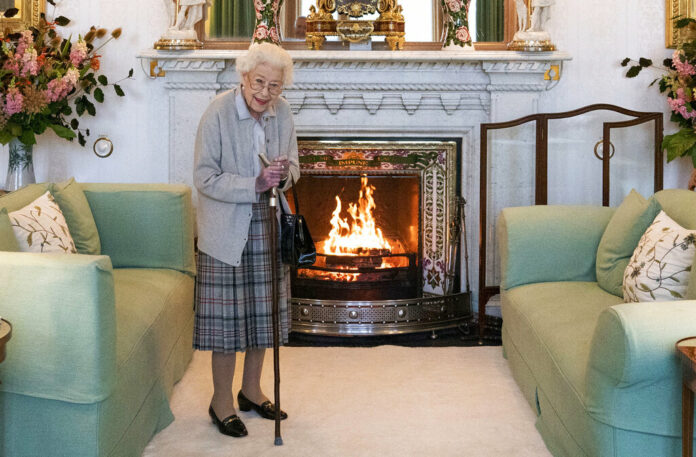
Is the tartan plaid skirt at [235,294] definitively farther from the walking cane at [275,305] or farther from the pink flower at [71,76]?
the pink flower at [71,76]

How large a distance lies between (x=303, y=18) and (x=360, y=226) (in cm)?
122

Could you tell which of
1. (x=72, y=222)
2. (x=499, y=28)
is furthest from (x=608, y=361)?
(x=499, y=28)

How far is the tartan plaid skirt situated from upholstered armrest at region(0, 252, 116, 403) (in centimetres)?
64

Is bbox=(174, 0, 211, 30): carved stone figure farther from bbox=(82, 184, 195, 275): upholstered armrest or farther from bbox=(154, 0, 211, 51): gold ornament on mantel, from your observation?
bbox=(82, 184, 195, 275): upholstered armrest

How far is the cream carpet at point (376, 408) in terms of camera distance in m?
2.80

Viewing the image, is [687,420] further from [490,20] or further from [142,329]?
[490,20]

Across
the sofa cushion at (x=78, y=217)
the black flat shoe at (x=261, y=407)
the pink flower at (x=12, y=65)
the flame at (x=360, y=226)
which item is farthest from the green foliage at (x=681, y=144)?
the pink flower at (x=12, y=65)

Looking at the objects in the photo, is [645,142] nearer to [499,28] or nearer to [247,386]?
[499,28]

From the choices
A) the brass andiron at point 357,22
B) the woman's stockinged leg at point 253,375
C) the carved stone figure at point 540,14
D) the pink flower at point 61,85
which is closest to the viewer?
the woman's stockinged leg at point 253,375

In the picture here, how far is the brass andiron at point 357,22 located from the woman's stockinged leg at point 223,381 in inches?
84.7

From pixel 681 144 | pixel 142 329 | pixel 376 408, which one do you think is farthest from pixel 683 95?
pixel 142 329

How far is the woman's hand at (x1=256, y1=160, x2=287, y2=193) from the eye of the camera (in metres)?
2.71

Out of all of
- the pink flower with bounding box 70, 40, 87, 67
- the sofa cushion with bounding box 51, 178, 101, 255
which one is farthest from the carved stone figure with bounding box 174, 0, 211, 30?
the sofa cushion with bounding box 51, 178, 101, 255

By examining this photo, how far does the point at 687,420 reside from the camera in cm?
192
